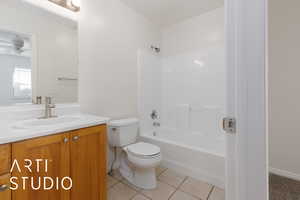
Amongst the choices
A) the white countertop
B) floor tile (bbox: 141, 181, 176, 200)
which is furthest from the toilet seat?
the white countertop

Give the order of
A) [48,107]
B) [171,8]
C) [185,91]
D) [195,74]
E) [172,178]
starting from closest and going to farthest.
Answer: [48,107] < [172,178] < [171,8] < [195,74] < [185,91]

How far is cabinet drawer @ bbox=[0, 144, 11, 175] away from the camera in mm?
764

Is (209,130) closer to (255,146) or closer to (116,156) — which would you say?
(116,156)

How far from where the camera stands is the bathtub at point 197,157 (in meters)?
1.70

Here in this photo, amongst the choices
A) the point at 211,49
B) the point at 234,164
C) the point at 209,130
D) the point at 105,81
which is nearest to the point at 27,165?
the point at 234,164

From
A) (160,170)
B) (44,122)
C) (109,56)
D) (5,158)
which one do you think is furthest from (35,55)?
(160,170)

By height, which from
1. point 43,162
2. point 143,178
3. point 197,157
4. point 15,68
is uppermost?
point 15,68

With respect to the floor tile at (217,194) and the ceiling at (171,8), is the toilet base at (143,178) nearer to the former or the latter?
the floor tile at (217,194)

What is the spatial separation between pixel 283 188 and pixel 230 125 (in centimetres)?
173

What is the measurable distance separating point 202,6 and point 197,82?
45.5 inches

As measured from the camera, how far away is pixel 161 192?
1604mm

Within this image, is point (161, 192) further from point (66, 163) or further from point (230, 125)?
point (230, 125)

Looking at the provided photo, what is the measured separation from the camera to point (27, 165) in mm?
852

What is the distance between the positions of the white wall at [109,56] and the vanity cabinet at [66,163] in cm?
65
